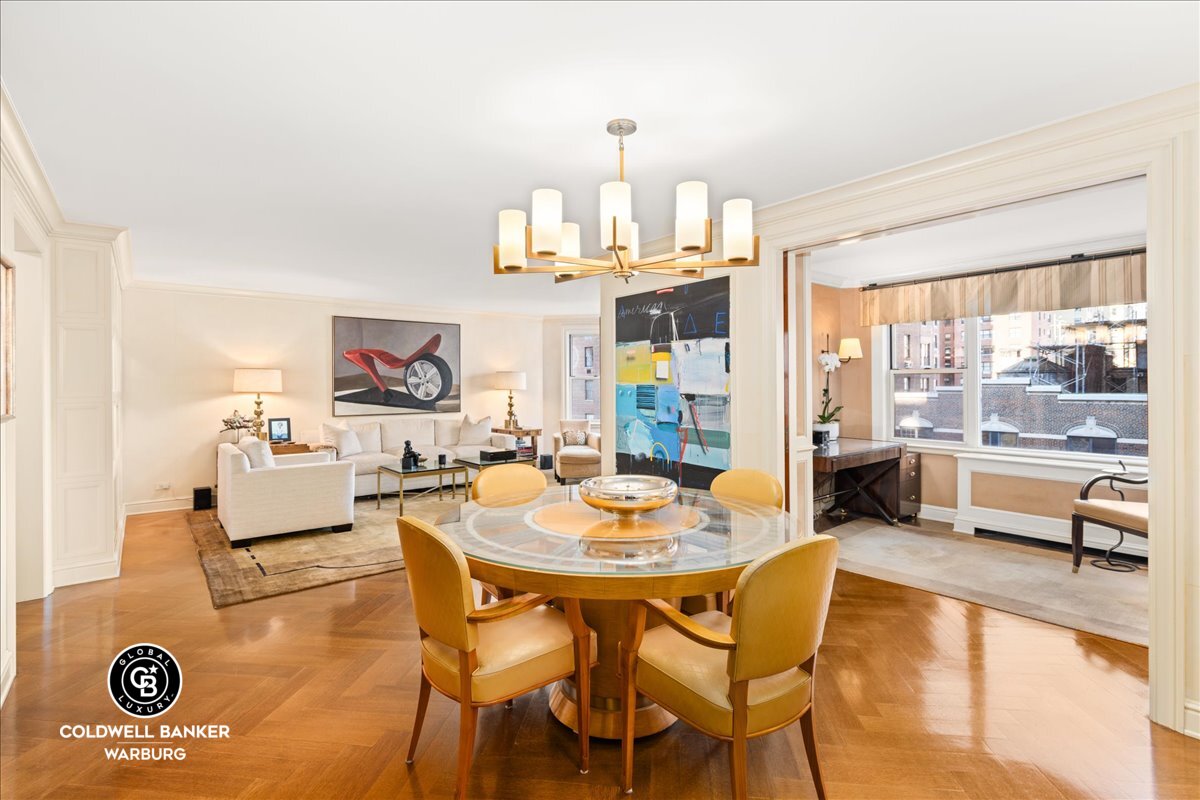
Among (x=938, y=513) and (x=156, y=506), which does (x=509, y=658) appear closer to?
(x=938, y=513)

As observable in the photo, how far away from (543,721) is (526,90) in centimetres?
244

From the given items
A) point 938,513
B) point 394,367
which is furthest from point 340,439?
point 938,513

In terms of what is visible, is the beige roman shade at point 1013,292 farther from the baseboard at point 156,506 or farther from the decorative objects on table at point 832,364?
the baseboard at point 156,506

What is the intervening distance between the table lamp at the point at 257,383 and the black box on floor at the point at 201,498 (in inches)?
28.7

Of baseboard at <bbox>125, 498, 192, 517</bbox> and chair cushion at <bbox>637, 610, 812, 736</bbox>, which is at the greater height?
chair cushion at <bbox>637, 610, 812, 736</bbox>

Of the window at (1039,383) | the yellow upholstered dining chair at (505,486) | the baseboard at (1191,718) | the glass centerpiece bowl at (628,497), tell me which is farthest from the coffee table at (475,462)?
the baseboard at (1191,718)

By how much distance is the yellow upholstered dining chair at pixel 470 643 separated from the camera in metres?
1.77

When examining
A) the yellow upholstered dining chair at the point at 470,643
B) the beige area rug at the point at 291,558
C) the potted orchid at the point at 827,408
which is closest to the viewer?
the yellow upholstered dining chair at the point at 470,643

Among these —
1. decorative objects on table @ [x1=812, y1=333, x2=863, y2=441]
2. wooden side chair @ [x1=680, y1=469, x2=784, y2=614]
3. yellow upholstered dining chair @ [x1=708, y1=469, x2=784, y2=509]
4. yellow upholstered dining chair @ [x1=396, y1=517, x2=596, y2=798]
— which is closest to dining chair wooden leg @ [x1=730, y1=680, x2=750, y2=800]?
yellow upholstered dining chair @ [x1=396, y1=517, x2=596, y2=798]

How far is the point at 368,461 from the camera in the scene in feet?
21.6

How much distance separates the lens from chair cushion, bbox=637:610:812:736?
66.9 inches

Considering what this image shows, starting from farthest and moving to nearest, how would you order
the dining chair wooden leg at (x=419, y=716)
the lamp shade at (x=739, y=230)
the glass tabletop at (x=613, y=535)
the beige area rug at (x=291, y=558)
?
1. the beige area rug at (x=291, y=558)
2. the lamp shade at (x=739, y=230)
3. the dining chair wooden leg at (x=419, y=716)
4. the glass tabletop at (x=613, y=535)

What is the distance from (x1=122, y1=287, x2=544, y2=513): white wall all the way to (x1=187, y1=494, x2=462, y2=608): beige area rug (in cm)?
85

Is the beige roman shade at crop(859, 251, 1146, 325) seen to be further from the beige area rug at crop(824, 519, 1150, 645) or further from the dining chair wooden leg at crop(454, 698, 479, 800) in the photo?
the dining chair wooden leg at crop(454, 698, 479, 800)
